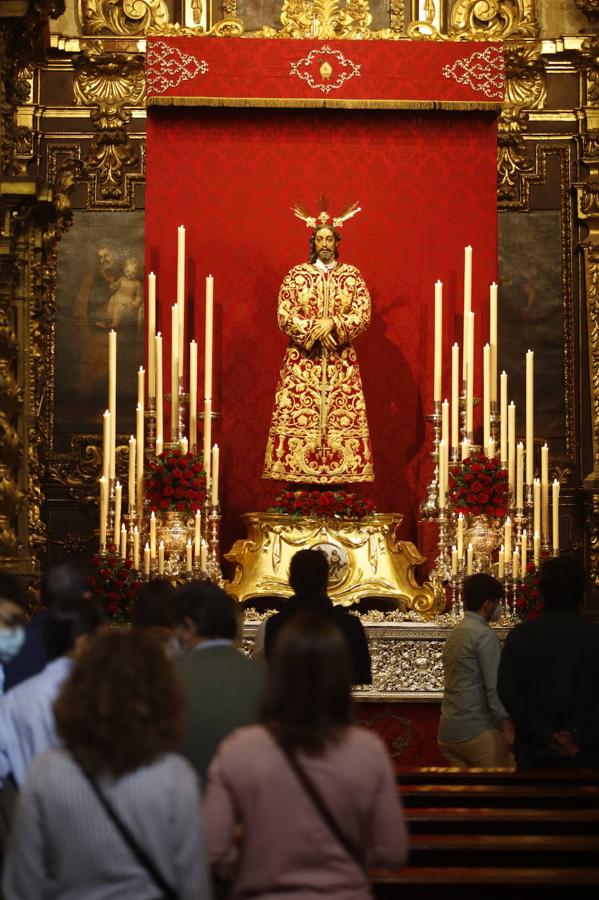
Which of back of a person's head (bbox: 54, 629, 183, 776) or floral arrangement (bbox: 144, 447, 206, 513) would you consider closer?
back of a person's head (bbox: 54, 629, 183, 776)

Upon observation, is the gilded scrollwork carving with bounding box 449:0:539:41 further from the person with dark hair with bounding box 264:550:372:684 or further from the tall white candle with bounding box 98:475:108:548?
the person with dark hair with bounding box 264:550:372:684

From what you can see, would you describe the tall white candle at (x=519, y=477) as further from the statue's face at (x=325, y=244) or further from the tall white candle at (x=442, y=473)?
the statue's face at (x=325, y=244)

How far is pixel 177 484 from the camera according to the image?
10094mm

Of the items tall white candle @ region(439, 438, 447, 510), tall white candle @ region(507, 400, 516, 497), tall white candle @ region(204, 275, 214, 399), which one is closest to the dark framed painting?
tall white candle @ region(204, 275, 214, 399)

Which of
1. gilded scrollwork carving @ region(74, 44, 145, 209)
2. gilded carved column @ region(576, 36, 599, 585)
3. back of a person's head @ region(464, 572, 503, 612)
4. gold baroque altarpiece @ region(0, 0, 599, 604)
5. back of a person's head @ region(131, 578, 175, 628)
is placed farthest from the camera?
gilded scrollwork carving @ region(74, 44, 145, 209)

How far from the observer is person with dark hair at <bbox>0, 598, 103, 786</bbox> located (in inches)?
156

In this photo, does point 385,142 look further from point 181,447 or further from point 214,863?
point 214,863

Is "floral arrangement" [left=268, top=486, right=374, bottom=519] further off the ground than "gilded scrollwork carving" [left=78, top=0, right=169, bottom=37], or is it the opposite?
"gilded scrollwork carving" [left=78, top=0, right=169, bottom=37]

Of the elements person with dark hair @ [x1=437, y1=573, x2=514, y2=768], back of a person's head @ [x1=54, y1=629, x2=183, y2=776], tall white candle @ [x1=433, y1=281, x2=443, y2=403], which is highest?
tall white candle @ [x1=433, y1=281, x2=443, y2=403]

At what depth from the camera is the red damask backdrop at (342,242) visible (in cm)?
1204

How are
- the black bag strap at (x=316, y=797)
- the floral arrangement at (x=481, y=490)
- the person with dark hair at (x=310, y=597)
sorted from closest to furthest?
the black bag strap at (x=316, y=797)
the person with dark hair at (x=310, y=597)
the floral arrangement at (x=481, y=490)

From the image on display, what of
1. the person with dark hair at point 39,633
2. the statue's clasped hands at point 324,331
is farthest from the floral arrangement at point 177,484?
the person with dark hair at point 39,633

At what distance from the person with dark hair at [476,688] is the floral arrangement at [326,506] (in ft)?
11.0

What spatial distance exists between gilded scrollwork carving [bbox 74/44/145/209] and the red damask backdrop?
0.33 m
